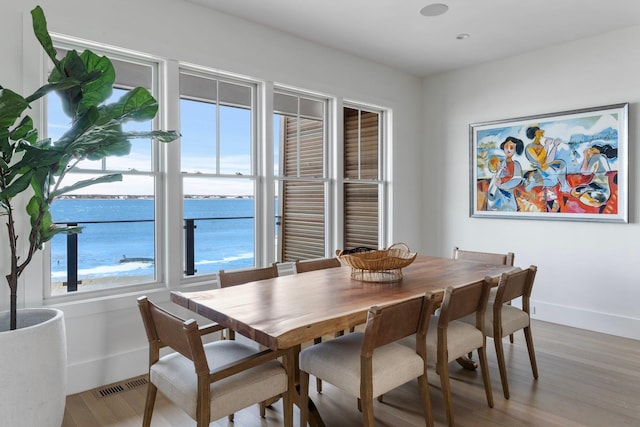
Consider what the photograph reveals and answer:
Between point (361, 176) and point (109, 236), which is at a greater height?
point (361, 176)

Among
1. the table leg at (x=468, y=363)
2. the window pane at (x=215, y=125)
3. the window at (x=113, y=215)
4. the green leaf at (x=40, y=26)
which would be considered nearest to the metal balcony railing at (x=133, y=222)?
the window at (x=113, y=215)

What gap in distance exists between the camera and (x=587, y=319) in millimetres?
4160

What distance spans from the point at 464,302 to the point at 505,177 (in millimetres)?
2820

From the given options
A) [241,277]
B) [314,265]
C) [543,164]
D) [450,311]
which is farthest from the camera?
[543,164]

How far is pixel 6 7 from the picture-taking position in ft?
8.48

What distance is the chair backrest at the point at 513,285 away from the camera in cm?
262

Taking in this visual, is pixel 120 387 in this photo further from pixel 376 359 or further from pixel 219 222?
pixel 376 359

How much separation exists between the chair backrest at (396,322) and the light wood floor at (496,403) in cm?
74

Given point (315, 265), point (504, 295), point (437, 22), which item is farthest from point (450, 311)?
point (437, 22)

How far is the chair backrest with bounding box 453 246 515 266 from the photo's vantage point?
3.53 metres

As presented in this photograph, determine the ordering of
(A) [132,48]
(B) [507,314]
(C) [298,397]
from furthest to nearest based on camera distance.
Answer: (A) [132,48]
(B) [507,314]
(C) [298,397]

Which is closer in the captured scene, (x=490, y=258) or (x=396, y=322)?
(x=396, y=322)

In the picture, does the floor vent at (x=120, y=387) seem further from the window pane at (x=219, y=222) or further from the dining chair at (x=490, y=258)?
the dining chair at (x=490, y=258)

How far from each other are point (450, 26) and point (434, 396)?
3.16 m
